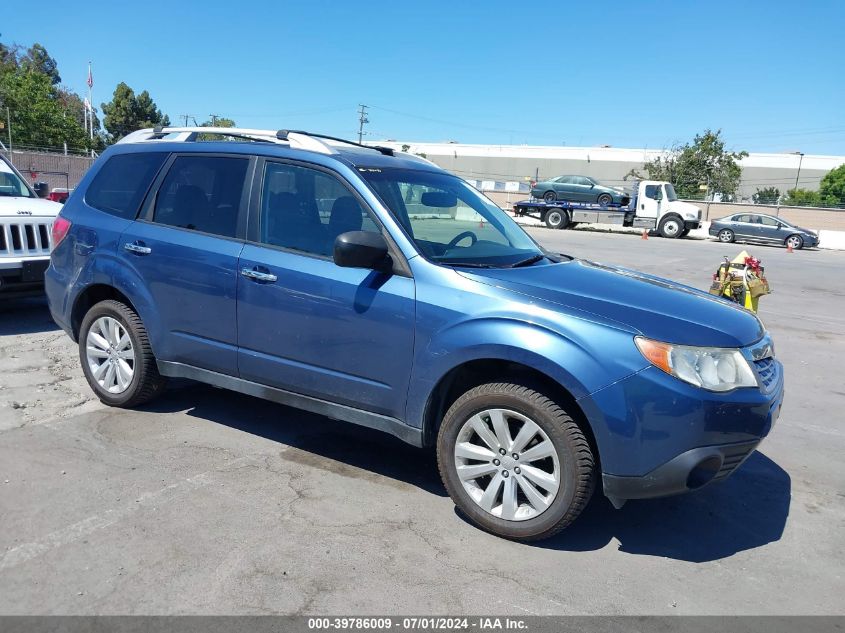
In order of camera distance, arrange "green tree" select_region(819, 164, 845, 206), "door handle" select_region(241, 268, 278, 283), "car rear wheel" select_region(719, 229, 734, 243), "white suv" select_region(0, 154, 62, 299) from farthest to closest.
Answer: "green tree" select_region(819, 164, 845, 206)
"car rear wheel" select_region(719, 229, 734, 243)
"white suv" select_region(0, 154, 62, 299)
"door handle" select_region(241, 268, 278, 283)

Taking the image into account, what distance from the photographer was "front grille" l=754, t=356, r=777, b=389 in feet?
11.1

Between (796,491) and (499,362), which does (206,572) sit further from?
(796,491)

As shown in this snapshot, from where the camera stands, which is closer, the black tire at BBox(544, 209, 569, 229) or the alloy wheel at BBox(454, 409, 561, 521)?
the alloy wheel at BBox(454, 409, 561, 521)

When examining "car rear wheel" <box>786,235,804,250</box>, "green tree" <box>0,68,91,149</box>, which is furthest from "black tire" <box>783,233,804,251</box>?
"green tree" <box>0,68,91,149</box>

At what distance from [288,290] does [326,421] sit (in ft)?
4.72

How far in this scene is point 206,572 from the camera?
3025 mm

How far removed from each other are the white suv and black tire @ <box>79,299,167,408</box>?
2643 mm

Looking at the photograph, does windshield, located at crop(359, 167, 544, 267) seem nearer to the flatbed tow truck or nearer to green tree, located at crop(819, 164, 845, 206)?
the flatbed tow truck

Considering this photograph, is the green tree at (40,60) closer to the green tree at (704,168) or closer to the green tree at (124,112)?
the green tree at (124,112)

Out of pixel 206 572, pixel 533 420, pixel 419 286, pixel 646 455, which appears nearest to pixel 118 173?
pixel 419 286

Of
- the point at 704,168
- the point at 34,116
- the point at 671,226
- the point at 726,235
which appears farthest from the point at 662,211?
the point at 34,116

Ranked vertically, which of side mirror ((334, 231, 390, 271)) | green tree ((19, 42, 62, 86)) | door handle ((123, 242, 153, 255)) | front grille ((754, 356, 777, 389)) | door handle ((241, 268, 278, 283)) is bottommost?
front grille ((754, 356, 777, 389))

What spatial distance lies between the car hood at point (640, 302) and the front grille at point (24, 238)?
5.74 meters

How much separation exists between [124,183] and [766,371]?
14.6 ft
